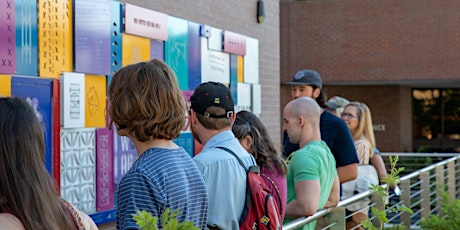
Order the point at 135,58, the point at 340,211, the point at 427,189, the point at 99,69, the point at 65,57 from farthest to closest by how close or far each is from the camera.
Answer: the point at 427,189, the point at 135,58, the point at 99,69, the point at 65,57, the point at 340,211

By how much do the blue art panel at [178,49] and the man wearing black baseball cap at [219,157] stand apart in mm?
3426

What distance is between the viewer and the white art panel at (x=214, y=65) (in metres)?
7.59

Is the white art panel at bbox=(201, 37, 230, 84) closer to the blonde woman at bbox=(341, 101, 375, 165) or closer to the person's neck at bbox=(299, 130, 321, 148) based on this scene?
the blonde woman at bbox=(341, 101, 375, 165)

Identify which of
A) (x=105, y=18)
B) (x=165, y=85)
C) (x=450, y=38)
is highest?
(x=450, y=38)

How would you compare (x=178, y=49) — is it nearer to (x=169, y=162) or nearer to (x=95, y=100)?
(x=95, y=100)

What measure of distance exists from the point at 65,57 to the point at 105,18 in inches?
22.7

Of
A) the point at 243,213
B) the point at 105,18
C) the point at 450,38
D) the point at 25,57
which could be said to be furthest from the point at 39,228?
the point at 450,38

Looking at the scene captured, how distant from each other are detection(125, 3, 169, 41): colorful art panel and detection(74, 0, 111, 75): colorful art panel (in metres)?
0.33

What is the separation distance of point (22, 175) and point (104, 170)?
3751 millimetres

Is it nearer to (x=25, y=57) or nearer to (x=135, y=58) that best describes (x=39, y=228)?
(x=25, y=57)

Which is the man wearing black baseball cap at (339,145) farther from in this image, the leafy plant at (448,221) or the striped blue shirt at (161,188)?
the striped blue shirt at (161,188)

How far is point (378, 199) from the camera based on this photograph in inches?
245

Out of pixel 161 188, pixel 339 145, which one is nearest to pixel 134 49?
pixel 339 145

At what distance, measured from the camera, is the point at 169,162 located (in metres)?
2.91
